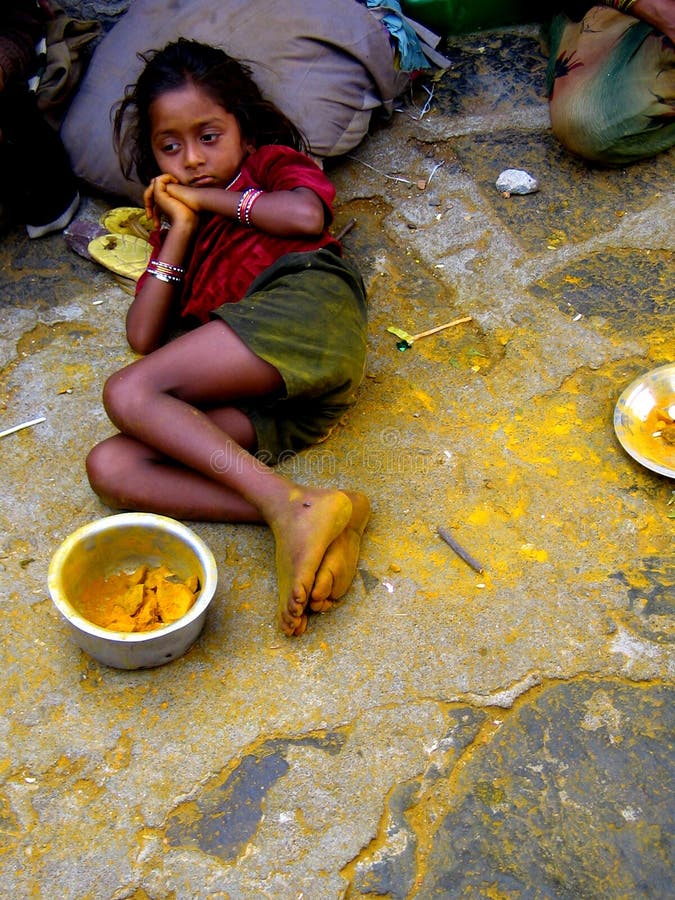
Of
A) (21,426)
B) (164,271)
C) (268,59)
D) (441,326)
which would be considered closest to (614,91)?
(441,326)

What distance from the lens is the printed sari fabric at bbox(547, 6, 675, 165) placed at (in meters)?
3.01

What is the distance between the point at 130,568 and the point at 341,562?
52cm

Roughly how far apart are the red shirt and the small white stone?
0.90 meters

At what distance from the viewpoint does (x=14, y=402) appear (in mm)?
2586

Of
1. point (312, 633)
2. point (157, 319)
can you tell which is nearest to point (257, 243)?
point (157, 319)

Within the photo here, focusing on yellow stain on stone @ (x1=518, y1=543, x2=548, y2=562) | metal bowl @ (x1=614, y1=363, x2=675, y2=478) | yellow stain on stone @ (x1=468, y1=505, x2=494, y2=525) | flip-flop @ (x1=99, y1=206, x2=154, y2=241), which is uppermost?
metal bowl @ (x1=614, y1=363, x2=675, y2=478)

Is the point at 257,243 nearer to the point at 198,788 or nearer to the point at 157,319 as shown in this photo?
the point at 157,319

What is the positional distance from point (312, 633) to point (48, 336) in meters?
1.40

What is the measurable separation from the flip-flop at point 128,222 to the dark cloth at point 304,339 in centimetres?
85

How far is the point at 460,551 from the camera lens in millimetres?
2166

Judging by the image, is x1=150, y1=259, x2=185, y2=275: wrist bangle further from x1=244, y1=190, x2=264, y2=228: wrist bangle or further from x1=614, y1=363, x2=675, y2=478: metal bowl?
x1=614, y1=363, x2=675, y2=478: metal bowl

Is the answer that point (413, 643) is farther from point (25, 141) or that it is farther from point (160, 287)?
point (25, 141)

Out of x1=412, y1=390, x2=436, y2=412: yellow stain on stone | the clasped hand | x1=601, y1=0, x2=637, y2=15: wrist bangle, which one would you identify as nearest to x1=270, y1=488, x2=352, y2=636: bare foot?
x1=412, y1=390, x2=436, y2=412: yellow stain on stone

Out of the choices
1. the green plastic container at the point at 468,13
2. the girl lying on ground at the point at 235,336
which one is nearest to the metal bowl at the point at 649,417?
the girl lying on ground at the point at 235,336
